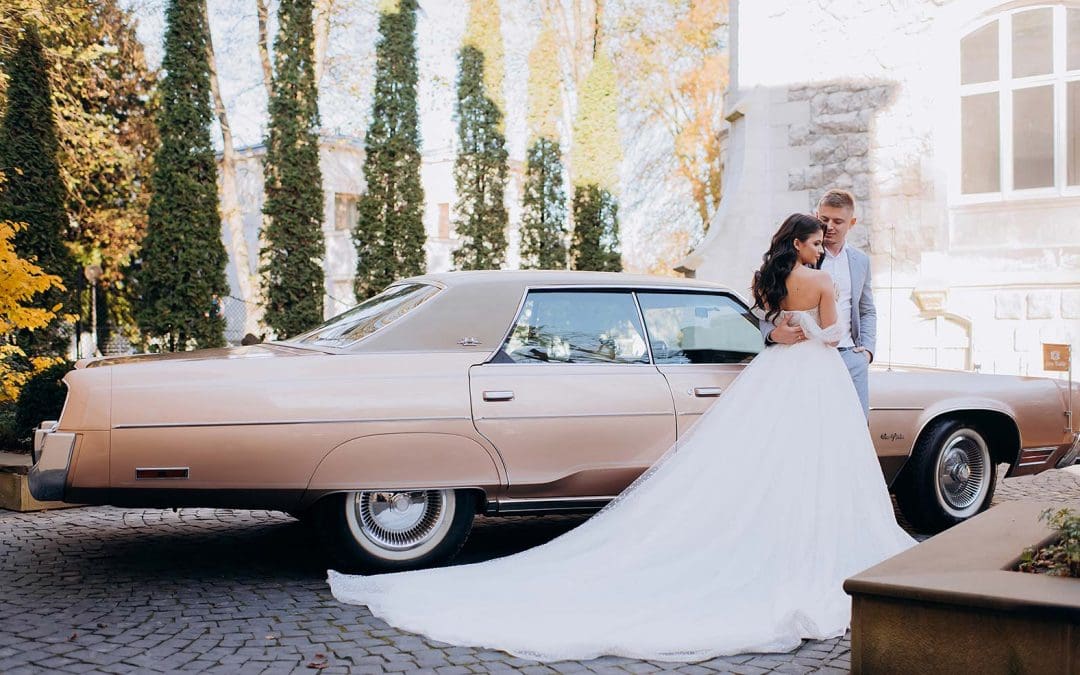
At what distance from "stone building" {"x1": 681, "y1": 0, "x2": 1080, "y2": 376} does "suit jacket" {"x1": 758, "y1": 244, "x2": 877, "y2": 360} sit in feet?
19.6

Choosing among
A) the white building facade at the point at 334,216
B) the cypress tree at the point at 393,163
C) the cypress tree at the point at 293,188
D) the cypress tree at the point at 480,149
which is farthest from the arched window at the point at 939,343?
the white building facade at the point at 334,216

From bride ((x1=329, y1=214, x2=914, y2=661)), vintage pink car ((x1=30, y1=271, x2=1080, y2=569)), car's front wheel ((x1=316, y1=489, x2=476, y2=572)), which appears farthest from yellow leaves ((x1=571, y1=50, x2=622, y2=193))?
car's front wheel ((x1=316, y1=489, x2=476, y2=572))

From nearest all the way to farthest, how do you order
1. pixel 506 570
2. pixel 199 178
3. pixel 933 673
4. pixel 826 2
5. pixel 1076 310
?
pixel 933 673 < pixel 506 570 < pixel 1076 310 < pixel 826 2 < pixel 199 178

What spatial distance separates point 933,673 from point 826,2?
1156 cm

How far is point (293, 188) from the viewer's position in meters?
15.0

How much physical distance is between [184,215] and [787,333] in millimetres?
10681

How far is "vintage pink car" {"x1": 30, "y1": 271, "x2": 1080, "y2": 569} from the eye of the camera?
4449 millimetres

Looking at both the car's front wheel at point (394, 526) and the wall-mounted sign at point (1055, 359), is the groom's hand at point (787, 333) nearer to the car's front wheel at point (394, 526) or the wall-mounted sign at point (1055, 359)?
the car's front wheel at point (394, 526)

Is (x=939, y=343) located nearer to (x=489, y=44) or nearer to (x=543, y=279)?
(x=543, y=279)

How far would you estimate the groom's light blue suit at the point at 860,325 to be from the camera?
5621mm

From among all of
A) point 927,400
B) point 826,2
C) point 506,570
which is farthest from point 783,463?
point 826,2

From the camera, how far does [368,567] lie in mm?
4938

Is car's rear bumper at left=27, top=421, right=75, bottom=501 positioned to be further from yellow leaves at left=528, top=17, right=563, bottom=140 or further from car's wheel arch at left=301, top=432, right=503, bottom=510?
yellow leaves at left=528, top=17, right=563, bottom=140

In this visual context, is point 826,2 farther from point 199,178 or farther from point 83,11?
point 83,11
